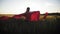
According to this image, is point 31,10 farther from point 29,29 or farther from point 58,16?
point 58,16

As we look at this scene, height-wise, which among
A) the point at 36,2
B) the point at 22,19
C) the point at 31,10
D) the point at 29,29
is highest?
the point at 36,2

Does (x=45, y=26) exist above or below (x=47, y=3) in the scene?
below

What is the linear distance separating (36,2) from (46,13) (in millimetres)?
189

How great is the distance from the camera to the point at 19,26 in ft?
5.26

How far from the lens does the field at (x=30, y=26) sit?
1.60m

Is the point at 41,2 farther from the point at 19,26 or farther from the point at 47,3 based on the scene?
the point at 19,26

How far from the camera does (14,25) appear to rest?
5.27 feet

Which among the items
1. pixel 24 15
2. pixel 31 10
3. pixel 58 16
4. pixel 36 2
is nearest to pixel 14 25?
pixel 24 15

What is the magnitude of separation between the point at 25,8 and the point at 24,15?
0.09 metres

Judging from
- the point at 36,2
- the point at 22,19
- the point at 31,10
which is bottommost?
the point at 22,19

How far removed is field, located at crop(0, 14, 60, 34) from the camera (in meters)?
1.60

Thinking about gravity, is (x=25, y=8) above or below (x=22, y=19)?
above

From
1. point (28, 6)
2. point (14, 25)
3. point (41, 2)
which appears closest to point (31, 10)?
point (28, 6)

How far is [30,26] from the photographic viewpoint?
160 centimetres
